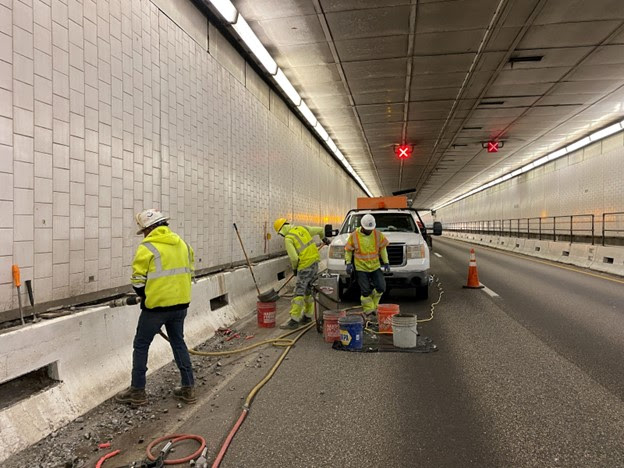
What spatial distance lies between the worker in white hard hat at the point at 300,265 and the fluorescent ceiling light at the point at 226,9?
11.5 feet

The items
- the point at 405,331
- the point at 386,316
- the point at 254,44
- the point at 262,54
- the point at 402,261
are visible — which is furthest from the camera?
the point at 402,261

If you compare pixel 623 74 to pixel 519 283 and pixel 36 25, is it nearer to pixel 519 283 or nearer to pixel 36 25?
pixel 519 283

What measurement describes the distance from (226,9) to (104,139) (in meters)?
3.68

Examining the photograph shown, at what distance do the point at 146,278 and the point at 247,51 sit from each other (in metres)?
6.71

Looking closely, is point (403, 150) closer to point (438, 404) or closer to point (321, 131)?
point (321, 131)

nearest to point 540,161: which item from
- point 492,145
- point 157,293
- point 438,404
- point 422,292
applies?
point 492,145

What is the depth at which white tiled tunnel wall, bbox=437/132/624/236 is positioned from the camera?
57.5 ft

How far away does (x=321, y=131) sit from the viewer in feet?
52.3

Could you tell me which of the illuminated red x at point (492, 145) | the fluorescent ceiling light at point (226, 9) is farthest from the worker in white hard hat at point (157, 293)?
the illuminated red x at point (492, 145)

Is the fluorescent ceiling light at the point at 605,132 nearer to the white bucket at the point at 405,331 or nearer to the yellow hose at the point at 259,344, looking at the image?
the white bucket at the point at 405,331

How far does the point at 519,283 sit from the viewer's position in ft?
38.2

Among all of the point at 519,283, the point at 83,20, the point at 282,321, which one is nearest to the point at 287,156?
the point at 282,321

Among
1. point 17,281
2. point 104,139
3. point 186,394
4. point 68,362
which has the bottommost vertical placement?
point 186,394

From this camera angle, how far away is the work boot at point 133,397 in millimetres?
3939
